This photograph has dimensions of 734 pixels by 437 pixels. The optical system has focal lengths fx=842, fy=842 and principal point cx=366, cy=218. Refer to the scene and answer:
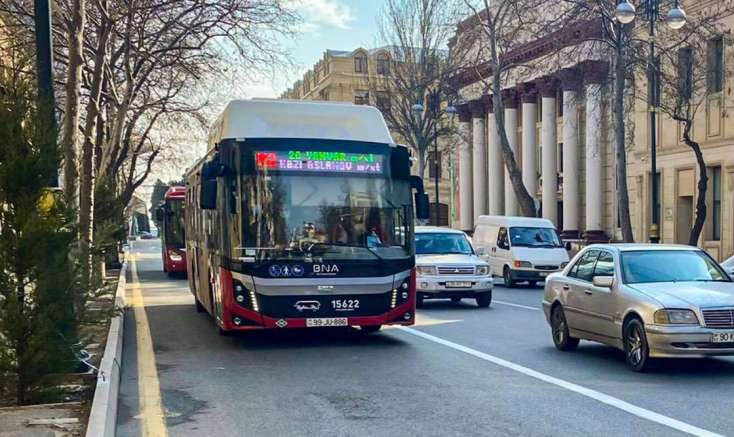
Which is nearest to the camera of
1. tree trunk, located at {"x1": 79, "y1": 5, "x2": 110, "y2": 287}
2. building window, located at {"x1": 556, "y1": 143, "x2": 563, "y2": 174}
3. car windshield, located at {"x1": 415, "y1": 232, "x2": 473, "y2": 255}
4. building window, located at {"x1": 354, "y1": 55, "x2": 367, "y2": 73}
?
tree trunk, located at {"x1": 79, "y1": 5, "x2": 110, "y2": 287}

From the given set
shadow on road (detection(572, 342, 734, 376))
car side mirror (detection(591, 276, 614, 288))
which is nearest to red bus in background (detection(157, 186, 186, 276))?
shadow on road (detection(572, 342, 734, 376))

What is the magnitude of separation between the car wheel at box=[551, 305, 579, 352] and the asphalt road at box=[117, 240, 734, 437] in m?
0.16

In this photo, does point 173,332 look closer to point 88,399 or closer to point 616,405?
point 88,399

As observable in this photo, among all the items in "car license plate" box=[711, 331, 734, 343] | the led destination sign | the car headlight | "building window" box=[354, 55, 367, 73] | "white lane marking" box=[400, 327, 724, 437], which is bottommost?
"white lane marking" box=[400, 327, 724, 437]

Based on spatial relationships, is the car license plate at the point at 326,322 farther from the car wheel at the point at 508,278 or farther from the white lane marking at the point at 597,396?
the car wheel at the point at 508,278

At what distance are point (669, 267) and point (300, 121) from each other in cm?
540

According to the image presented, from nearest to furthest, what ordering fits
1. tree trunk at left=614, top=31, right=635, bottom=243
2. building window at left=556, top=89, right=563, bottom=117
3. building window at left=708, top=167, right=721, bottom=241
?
tree trunk at left=614, top=31, right=635, bottom=243
building window at left=708, top=167, right=721, bottom=241
building window at left=556, top=89, right=563, bottom=117

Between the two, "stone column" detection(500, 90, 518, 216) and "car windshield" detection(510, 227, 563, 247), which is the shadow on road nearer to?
"car windshield" detection(510, 227, 563, 247)

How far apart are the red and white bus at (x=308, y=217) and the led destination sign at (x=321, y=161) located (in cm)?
2

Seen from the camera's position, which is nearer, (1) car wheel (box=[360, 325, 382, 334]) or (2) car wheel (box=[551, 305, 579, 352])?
(2) car wheel (box=[551, 305, 579, 352])

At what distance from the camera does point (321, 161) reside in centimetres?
1178

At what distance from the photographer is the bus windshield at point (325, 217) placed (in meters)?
11.4

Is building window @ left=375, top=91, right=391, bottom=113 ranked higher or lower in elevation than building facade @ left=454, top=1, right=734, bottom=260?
higher

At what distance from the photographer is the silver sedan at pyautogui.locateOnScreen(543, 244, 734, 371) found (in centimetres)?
930
